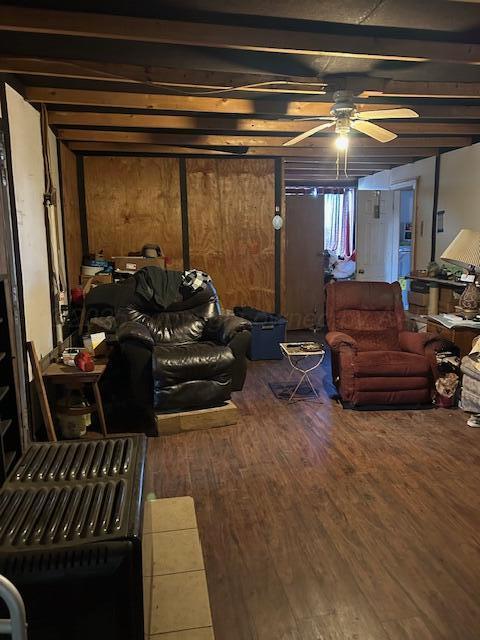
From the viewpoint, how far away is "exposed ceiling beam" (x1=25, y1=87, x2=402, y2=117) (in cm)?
346

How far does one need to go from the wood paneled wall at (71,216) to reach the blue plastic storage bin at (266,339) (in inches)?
78.3

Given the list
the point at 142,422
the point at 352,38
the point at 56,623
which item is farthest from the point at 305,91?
the point at 56,623

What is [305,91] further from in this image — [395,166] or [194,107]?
[395,166]

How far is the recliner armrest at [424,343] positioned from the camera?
3891 mm

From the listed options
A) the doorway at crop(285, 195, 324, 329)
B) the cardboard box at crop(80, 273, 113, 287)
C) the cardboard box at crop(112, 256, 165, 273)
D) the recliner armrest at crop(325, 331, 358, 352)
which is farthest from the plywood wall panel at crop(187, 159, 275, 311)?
the recliner armrest at crop(325, 331, 358, 352)

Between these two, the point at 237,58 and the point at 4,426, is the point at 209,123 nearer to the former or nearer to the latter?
the point at 237,58

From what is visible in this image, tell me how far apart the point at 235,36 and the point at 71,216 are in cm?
314

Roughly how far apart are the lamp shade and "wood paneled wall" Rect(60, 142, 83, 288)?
138 inches

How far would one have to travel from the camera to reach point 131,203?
5699 mm

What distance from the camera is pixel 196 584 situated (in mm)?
1920

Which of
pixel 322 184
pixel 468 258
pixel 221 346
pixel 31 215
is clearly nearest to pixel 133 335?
pixel 221 346

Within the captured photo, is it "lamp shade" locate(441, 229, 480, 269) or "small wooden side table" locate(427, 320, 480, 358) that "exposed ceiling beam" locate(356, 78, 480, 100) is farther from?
"small wooden side table" locate(427, 320, 480, 358)

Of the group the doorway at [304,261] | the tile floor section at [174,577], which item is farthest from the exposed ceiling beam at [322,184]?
the tile floor section at [174,577]

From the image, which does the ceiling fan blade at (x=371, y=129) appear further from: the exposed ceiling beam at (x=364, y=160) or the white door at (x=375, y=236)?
the white door at (x=375, y=236)
